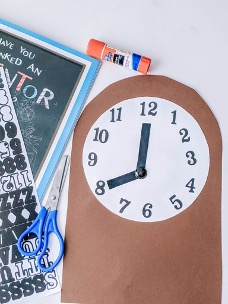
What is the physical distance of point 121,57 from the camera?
0.85 meters

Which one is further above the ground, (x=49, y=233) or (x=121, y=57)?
(x=121, y=57)

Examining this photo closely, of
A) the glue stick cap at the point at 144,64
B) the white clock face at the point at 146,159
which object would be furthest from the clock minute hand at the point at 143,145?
the glue stick cap at the point at 144,64

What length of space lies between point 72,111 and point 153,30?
0.72 ft

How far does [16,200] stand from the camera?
85 centimetres

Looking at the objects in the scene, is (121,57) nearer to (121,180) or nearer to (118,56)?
(118,56)

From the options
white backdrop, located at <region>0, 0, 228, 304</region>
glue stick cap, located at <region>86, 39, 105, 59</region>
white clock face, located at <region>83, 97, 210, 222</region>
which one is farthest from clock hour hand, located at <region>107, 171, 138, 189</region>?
glue stick cap, located at <region>86, 39, 105, 59</region>

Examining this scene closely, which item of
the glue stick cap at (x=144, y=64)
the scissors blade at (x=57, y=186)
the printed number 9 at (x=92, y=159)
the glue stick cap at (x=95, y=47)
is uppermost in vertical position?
the glue stick cap at (x=95, y=47)

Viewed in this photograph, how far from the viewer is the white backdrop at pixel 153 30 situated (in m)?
0.86

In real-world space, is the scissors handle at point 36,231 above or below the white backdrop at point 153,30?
below

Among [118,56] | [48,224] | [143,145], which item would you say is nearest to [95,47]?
[118,56]

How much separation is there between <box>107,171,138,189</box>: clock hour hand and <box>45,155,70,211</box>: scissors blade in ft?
0.28

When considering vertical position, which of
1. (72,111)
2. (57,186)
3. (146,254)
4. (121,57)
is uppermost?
(121,57)

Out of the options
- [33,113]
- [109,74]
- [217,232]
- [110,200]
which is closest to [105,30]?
[109,74]

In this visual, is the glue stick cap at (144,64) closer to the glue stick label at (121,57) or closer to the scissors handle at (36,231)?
the glue stick label at (121,57)
